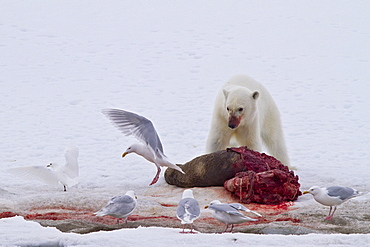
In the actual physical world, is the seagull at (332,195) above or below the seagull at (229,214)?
above

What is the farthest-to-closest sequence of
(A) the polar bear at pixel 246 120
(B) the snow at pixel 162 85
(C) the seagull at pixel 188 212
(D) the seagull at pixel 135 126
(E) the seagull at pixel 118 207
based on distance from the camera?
(A) the polar bear at pixel 246 120 → (B) the snow at pixel 162 85 → (D) the seagull at pixel 135 126 → (E) the seagull at pixel 118 207 → (C) the seagull at pixel 188 212

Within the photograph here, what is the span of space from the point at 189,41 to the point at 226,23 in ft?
7.58

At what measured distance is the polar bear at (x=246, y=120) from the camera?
291 inches

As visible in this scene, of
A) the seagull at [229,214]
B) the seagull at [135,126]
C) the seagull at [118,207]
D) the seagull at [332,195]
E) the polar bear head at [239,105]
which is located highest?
the polar bear head at [239,105]

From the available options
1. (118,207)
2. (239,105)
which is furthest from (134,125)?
(239,105)

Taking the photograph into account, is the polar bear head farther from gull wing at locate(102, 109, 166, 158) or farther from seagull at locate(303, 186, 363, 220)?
seagull at locate(303, 186, 363, 220)

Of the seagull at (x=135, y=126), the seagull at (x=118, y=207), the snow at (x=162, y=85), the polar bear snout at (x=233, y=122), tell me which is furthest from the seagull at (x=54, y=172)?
the polar bear snout at (x=233, y=122)

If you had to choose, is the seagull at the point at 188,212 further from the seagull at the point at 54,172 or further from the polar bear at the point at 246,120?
the polar bear at the point at 246,120

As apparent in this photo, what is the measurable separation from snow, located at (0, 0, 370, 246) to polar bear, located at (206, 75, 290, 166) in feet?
1.95

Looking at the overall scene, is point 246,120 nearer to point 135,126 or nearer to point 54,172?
point 54,172

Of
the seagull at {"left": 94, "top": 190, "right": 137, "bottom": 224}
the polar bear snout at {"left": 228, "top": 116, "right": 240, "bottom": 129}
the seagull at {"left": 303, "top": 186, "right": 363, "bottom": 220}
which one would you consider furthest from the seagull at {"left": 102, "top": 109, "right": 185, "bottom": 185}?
the polar bear snout at {"left": 228, "top": 116, "right": 240, "bottom": 129}

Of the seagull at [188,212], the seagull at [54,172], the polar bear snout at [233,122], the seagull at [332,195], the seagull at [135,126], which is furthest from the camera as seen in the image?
the polar bear snout at [233,122]

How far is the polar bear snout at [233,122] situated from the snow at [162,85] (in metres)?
1.00

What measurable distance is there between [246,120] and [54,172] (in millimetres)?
2540
